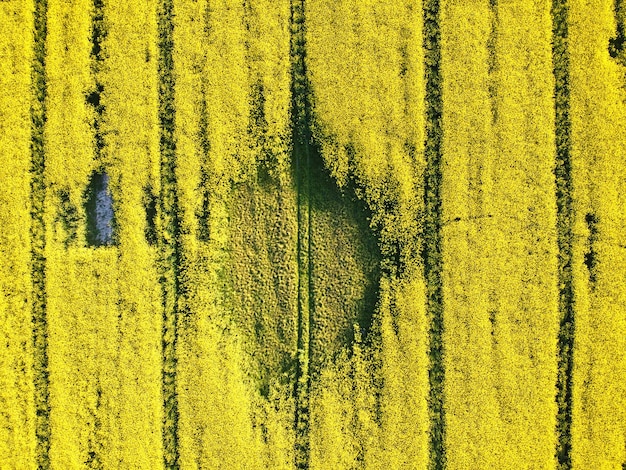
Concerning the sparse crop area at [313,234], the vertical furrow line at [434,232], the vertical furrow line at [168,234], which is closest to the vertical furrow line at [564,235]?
the sparse crop area at [313,234]

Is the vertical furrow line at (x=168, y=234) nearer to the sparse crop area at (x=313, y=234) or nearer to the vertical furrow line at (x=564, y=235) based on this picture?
the sparse crop area at (x=313, y=234)

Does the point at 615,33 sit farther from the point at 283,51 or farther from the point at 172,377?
the point at 172,377

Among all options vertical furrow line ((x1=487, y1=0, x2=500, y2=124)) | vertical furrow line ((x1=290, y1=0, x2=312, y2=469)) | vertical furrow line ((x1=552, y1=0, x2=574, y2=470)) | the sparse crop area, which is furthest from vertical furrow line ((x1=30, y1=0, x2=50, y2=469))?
vertical furrow line ((x1=552, y1=0, x2=574, y2=470))

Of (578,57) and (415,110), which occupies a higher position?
(578,57)

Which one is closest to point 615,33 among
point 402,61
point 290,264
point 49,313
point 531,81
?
point 531,81

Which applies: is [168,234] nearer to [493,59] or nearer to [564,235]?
[493,59]

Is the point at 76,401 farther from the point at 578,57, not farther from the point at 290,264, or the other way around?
the point at 578,57

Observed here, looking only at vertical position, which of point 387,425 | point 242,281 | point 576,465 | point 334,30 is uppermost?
point 334,30
